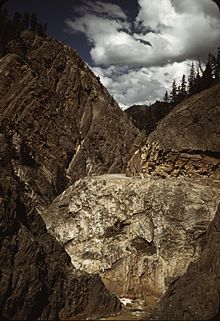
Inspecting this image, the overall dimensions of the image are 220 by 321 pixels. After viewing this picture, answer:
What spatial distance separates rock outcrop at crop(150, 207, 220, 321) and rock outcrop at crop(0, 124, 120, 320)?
17.6 feet

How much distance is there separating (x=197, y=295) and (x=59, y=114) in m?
42.1

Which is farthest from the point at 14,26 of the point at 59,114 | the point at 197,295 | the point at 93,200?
the point at 197,295

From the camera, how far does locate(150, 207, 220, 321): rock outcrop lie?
12586mm

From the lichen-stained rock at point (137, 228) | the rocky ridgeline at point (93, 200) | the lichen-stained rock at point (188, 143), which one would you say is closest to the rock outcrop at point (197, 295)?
the rocky ridgeline at point (93, 200)

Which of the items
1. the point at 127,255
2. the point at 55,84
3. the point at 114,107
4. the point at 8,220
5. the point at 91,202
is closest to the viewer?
the point at 8,220

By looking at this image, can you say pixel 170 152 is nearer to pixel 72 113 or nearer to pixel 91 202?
pixel 91 202

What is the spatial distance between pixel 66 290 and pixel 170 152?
50.0 feet

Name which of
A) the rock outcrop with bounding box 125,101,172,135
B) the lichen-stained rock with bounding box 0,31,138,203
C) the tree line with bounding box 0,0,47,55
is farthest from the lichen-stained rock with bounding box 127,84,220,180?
the tree line with bounding box 0,0,47,55

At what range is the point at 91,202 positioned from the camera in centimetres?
2967

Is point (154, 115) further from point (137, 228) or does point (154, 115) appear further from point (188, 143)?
point (137, 228)

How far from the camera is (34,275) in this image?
17.2 meters

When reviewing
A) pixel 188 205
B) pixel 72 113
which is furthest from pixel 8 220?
pixel 72 113

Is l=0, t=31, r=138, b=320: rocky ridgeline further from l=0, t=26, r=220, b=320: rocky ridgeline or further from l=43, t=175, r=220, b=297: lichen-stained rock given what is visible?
l=43, t=175, r=220, b=297: lichen-stained rock

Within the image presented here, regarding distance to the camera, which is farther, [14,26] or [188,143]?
[14,26]
